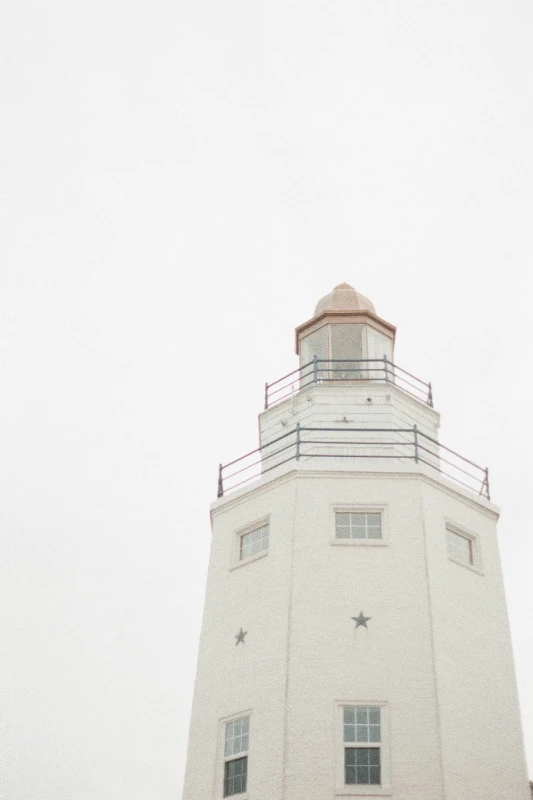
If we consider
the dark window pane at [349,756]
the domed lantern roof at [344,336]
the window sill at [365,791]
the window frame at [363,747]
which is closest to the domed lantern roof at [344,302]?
the domed lantern roof at [344,336]

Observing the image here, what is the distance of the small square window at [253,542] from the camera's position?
20.0 meters

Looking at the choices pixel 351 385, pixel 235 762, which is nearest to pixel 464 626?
pixel 235 762

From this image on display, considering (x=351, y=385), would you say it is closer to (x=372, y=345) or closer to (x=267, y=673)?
(x=372, y=345)

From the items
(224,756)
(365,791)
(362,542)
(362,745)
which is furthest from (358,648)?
(224,756)

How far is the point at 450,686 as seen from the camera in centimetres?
1725

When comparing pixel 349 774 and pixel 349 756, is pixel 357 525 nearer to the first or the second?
pixel 349 756

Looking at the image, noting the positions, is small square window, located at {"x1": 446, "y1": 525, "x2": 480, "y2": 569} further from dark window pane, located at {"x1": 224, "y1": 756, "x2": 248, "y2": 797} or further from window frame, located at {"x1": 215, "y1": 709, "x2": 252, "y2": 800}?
dark window pane, located at {"x1": 224, "y1": 756, "x2": 248, "y2": 797}

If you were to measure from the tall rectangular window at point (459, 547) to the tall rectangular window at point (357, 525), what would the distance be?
1.68 metres

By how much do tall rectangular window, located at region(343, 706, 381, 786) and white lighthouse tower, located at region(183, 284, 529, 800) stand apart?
0.03 m

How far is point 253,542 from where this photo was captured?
2028 cm

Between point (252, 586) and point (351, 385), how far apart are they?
19.5ft

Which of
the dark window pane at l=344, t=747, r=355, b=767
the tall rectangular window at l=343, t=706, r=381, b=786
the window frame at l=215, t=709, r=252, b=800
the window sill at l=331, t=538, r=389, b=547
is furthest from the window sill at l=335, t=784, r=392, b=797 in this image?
the window sill at l=331, t=538, r=389, b=547

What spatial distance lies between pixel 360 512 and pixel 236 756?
18.5 ft

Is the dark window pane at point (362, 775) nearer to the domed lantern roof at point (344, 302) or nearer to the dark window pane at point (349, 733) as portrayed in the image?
the dark window pane at point (349, 733)
